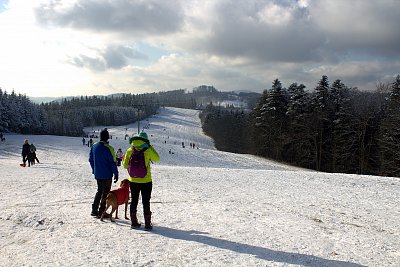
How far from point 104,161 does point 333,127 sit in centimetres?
4053

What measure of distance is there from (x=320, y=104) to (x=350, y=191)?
32.8 m

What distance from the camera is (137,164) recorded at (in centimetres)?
727

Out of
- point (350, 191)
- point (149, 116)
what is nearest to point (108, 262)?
point (350, 191)

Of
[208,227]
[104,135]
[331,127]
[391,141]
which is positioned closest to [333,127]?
[331,127]

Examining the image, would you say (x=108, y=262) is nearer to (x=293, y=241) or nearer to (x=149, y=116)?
(x=293, y=241)

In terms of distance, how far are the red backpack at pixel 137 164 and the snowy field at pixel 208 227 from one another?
125 cm

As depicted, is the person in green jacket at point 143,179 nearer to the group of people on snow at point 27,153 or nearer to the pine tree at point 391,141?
the group of people on snow at point 27,153

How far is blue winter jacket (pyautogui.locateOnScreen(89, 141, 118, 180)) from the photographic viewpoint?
8164mm

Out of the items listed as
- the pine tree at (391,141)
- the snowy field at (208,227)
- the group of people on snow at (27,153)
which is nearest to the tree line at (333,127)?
the pine tree at (391,141)

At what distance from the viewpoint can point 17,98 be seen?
251 feet

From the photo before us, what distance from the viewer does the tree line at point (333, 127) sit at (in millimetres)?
36747

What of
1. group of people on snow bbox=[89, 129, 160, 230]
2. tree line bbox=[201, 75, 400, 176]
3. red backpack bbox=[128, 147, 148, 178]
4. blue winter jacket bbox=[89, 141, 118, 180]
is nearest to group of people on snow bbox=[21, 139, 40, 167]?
group of people on snow bbox=[89, 129, 160, 230]

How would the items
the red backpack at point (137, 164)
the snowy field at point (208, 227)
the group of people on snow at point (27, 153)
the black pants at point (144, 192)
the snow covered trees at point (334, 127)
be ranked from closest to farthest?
the snowy field at point (208, 227) < the red backpack at point (137, 164) < the black pants at point (144, 192) < the group of people on snow at point (27, 153) < the snow covered trees at point (334, 127)

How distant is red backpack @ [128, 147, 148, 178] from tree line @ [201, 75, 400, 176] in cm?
3236
